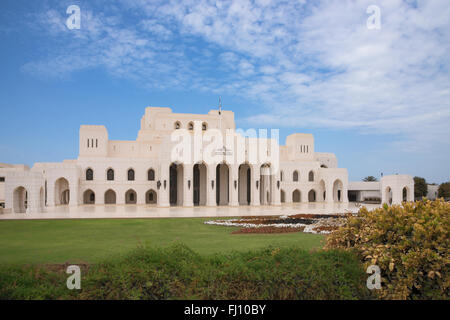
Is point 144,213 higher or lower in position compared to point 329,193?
lower

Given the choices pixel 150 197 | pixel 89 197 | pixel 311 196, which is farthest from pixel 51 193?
pixel 311 196

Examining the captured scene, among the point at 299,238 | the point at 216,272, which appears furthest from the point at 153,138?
the point at 216,272

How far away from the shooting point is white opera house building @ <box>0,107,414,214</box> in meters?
33.4

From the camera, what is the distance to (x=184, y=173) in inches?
1319

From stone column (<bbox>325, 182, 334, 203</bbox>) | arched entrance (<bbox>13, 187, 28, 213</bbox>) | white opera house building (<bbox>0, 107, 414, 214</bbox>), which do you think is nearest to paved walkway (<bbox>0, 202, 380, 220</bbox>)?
arched entrance (<bbox>13, 187, 28, 213</bbox>)

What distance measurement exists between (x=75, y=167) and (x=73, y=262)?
99.4ft

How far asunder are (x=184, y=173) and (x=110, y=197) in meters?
12.1

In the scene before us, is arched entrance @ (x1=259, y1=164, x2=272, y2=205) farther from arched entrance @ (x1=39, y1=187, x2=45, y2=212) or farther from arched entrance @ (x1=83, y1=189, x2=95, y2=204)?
arched entrance @ (x1=39, y1=187, x2=45, y2=212)

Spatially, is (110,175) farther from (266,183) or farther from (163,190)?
Answer: (266,183)

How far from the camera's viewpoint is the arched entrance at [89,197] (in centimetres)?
3859

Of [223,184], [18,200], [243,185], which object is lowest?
[18,200]

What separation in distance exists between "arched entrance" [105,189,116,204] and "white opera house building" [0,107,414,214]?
0.39 ft
